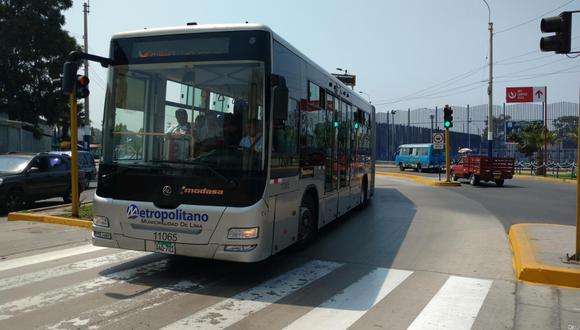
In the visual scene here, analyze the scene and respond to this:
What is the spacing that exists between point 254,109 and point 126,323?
2.89m

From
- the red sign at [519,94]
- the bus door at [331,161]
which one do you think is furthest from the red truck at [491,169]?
the red sign at [519,94]

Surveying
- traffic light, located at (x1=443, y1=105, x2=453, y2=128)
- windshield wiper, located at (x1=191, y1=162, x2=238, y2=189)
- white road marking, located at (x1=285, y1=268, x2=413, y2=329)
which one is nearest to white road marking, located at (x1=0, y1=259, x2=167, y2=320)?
windshield wiper, located at (x1=191, y1=162, x2=238, y2=189)

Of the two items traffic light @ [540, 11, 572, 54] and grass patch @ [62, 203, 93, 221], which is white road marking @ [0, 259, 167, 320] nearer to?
grass patch @ [62, 203, 93, 221]

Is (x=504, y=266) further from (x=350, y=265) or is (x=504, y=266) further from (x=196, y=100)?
(x=196, y=100)

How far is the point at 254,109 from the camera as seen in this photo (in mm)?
6363

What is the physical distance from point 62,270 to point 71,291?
3.97ft

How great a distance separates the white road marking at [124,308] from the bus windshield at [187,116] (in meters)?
1.53

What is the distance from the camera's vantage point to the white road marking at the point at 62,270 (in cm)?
653

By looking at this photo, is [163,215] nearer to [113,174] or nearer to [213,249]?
[213,249]

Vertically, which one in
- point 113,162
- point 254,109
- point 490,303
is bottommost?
point 490,303

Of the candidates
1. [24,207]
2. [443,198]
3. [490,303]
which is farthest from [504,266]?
[24,207]

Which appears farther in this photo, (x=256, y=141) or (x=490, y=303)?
(x=256, y=141)

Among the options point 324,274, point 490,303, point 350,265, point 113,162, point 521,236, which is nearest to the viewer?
point 490,303

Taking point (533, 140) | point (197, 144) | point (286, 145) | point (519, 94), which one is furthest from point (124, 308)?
point (519, 94)
